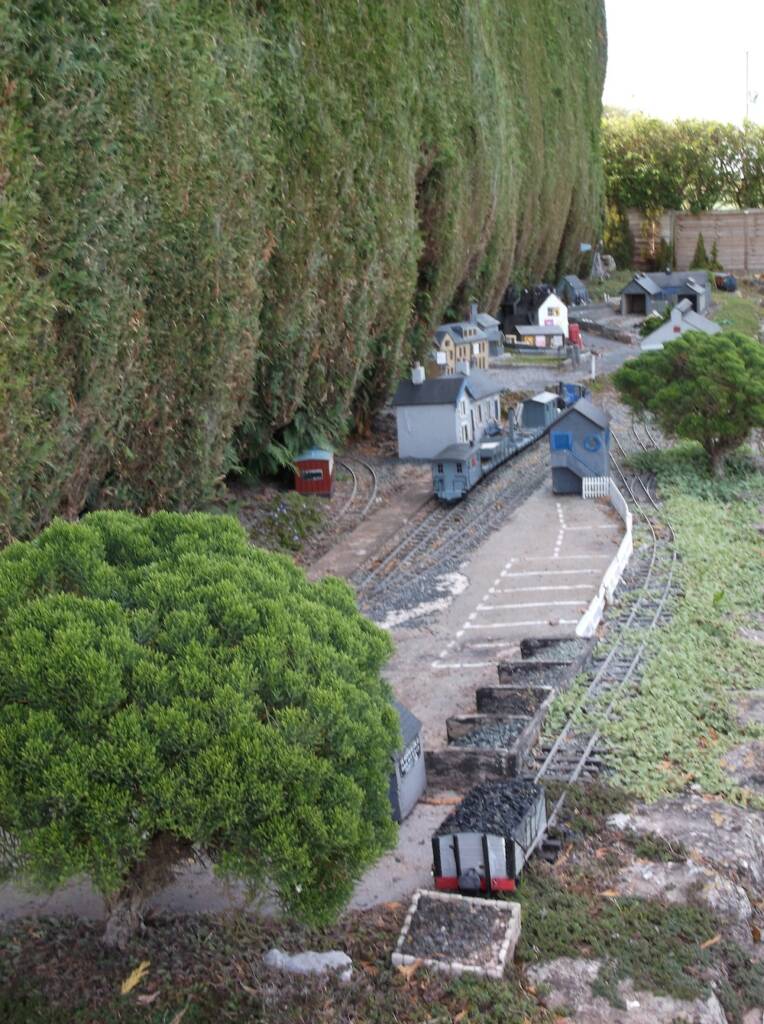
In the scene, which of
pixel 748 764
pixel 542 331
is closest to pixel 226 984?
pixel 748 764

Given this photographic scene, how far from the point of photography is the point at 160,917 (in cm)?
1135

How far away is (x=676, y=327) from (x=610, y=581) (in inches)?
1161

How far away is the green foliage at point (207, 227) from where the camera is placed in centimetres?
1680

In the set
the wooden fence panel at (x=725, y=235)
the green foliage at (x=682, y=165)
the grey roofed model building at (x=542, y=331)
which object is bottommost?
the grey roofed model building at (x=542, y=331)

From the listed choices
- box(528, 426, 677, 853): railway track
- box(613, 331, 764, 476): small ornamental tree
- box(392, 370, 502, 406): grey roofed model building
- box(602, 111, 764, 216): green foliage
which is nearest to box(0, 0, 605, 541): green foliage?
box(392, 370, 502, 406): grey roofed model building

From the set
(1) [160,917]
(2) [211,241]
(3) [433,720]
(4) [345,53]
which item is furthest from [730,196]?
(1) [160,917]

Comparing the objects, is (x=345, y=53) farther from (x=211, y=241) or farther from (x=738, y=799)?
(x=738, y=799)

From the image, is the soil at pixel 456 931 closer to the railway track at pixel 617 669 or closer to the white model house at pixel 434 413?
the railway track at pixel 617 669

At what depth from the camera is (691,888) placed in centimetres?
1173

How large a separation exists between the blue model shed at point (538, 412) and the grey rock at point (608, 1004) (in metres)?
30.9

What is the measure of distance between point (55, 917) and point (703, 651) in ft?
39.8

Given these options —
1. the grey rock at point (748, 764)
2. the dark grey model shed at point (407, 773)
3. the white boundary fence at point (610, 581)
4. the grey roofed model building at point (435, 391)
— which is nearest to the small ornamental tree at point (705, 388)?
the white boundary fence at point (610, 581)

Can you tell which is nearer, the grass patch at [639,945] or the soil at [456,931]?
the grass patch at [639,945]

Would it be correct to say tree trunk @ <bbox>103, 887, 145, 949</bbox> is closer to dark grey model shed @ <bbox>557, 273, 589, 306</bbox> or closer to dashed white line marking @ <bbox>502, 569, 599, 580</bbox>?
dashed white line marking @ <bbox>502, 569, 599, 580</bbox>
